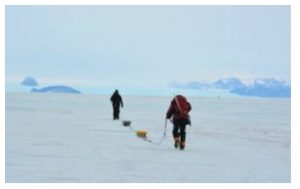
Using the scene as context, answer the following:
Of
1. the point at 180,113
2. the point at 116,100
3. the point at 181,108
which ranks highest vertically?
the point at 116,100

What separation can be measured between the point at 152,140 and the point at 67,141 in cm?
264

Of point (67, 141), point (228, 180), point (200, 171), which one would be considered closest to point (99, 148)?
point (67, 141)

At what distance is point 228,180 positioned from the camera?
8383mm

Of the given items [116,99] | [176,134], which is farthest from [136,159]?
[116,99]

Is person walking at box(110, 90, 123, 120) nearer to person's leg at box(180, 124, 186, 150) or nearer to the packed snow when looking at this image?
the packed snow

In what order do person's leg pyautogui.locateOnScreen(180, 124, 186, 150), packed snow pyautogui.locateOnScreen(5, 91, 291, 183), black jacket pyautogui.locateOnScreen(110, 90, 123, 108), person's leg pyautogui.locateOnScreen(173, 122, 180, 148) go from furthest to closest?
1. black jacket pyautogui.locateOnScreen(110, 90, 123, 108)
2. person's leg pyautogui.locateOnScreen(173, 122, 180, 148)
3. person's leg pyautogui.locateOnScreen(180, 124, 186, 150)
4. packed snow pyautogui.locateOnScreen(5, 91, 291, 183)

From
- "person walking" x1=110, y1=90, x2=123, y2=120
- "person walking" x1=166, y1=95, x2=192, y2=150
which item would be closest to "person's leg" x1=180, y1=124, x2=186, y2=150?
"person walking" x1=166, y1=95, x2=192, y2=150

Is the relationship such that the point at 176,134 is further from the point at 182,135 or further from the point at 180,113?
the point at 180,113

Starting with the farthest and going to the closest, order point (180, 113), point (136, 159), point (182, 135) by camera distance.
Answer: point (182, 135)
point (180, 113)
point (136, 159)

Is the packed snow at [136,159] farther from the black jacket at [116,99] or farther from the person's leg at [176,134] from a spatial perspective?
the black jacket at [116,99]

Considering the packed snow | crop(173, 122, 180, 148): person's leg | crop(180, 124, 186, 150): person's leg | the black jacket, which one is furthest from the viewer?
the black jacket

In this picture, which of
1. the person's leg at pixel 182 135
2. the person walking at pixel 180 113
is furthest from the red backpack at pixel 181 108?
the person's leg at pixel 182 135

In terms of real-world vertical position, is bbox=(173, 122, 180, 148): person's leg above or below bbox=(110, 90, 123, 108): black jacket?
below
